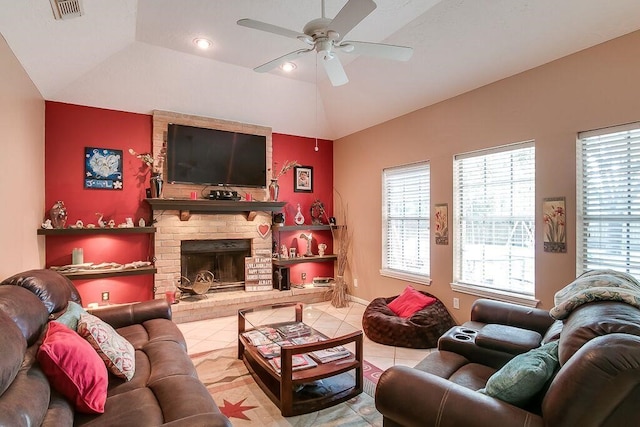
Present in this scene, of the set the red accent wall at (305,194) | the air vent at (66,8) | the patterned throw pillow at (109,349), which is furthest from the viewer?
the red accent wall at (305,194)

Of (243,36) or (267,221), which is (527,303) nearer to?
(267,221)

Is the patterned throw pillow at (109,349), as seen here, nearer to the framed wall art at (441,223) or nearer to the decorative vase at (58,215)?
the decorative vase at (58,215)

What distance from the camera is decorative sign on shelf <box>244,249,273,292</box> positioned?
5164 mm

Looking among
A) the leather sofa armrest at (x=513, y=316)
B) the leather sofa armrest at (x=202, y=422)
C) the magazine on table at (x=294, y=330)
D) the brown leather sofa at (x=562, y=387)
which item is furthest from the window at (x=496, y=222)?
the leather sofa armrest at (x=202, y=422)

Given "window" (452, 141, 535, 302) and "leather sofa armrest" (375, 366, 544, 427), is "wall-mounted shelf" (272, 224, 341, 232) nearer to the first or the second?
"window" (452, 141, 535, 302)

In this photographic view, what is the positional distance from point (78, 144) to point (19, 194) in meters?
1.38

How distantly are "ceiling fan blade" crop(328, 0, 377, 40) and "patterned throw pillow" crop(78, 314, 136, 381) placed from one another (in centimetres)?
244

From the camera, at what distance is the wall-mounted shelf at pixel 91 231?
12.6 feet

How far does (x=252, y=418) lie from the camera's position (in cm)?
235

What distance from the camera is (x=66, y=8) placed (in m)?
2.55

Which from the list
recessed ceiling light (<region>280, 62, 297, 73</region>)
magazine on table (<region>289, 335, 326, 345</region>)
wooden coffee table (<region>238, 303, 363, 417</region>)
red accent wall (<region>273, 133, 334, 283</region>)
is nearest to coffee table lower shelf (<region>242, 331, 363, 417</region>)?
wooden coffee table (<region>238, 303, 363, 417</region>)

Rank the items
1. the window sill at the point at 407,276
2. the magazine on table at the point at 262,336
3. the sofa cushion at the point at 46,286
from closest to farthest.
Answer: the sofa cushion at the point at 46,286 < the magazine on table at the point at 262,336 < the window sill at the point at 407,276

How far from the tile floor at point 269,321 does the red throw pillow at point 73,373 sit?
1751 mm

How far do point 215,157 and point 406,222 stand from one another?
9.74 ft
